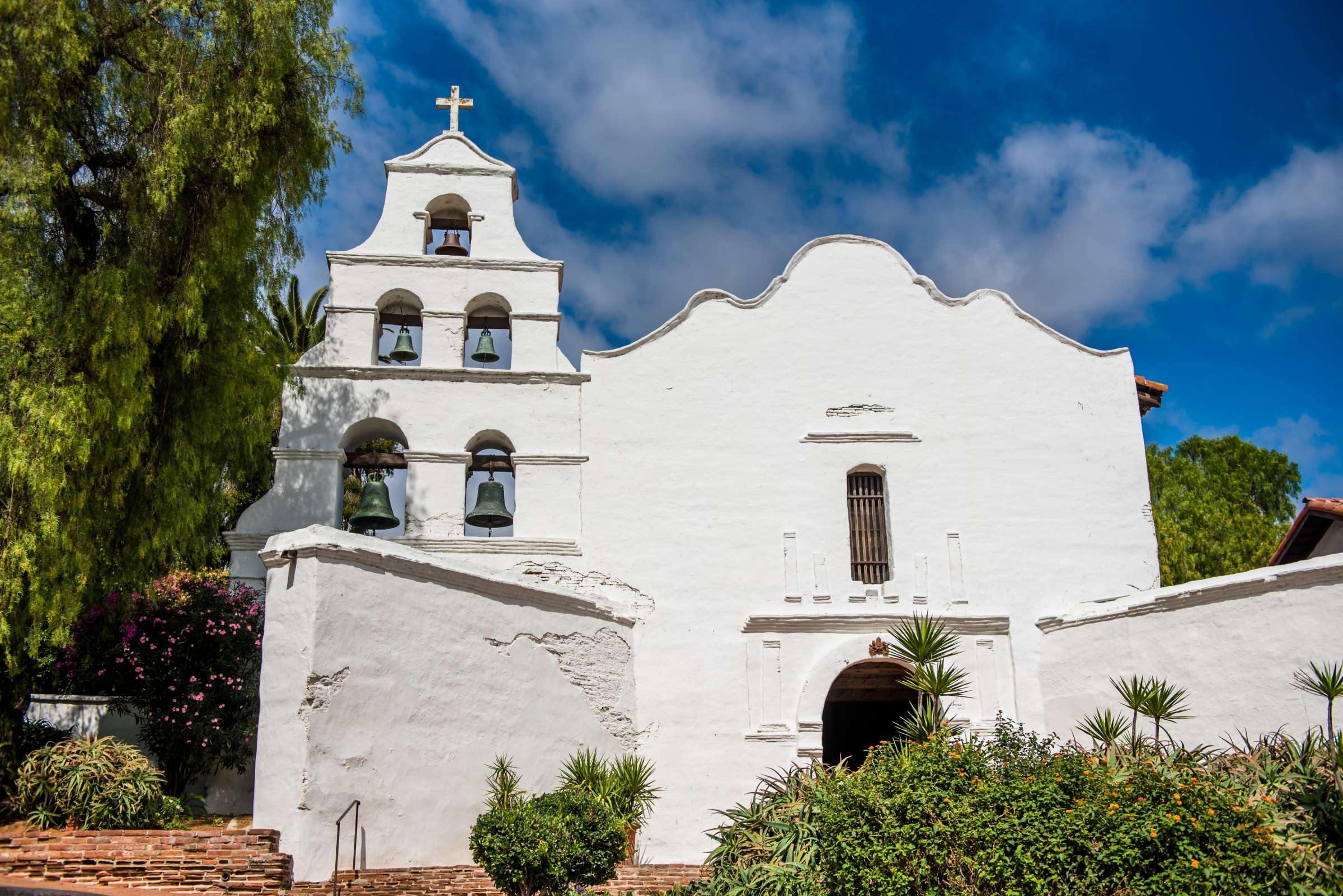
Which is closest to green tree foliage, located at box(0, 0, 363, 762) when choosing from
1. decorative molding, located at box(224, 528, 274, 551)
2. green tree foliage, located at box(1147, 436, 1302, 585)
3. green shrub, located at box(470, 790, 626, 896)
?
decorative molding, located at box(224, 528, 274, 551)

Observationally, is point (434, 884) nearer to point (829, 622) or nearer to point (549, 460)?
point (549, 460)

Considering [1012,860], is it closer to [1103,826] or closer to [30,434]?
[1103,826]

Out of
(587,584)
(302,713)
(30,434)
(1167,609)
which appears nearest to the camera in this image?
(302,713)

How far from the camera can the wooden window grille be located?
16109 millimetres

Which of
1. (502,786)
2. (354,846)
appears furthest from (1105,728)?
(354,846)

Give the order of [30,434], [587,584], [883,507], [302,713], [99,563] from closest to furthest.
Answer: [302,713]
[30,434]
[99,563]
[587,584]
[883,507]

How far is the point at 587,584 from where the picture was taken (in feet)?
50.5

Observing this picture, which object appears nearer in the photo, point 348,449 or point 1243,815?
point 1243,815

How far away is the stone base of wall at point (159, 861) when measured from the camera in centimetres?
960

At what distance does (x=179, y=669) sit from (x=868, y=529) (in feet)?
31.5

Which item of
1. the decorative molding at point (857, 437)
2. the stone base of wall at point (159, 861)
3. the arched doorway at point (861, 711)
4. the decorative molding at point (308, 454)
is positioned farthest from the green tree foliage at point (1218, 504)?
the stone base of wall at point (159, 861)

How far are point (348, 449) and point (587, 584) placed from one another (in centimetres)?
417

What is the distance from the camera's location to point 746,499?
53.0 ft

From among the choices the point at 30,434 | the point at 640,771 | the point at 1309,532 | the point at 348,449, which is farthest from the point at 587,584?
the point at 1309,532
